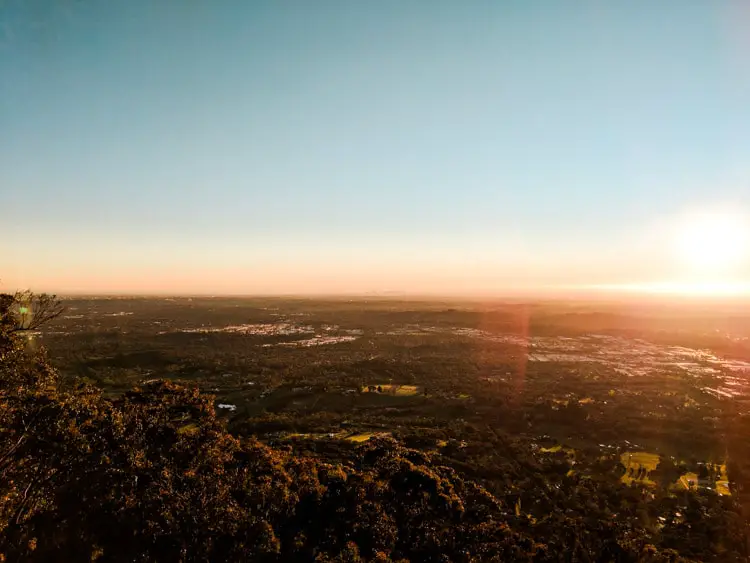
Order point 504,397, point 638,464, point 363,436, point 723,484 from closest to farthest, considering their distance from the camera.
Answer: point 723,484
point 638,464
point 363,436
point 504,397

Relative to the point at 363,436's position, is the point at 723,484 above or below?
above

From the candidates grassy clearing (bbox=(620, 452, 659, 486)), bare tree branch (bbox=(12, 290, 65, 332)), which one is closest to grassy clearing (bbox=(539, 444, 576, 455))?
grassy clearing (bbox=(620, 452, 659, 486))

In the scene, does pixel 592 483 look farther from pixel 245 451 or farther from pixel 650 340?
pixel 650 340

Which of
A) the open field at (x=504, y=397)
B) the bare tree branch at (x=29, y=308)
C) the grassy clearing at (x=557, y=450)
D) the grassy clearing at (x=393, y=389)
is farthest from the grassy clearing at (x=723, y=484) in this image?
the bare tree branch at (x=29, y=308)

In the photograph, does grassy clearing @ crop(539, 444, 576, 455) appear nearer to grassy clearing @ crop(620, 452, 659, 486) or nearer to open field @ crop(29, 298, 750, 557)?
open field @ crop(29, 298, 750, 557)

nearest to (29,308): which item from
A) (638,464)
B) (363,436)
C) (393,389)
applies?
(363,436)

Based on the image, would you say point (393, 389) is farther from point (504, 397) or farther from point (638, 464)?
point (638, 464)

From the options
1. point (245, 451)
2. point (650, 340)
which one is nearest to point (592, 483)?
point (245, 451)

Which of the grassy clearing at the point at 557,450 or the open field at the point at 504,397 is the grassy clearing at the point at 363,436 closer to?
the open field at the point at 504,397
